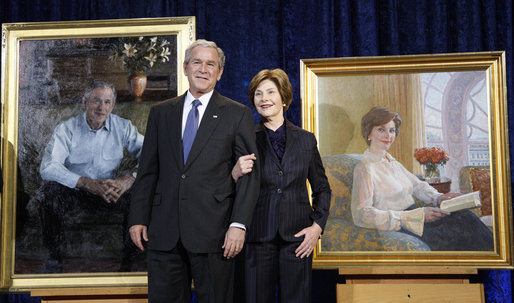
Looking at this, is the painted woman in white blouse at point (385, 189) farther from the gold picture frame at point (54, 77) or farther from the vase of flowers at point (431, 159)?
the gold picture frame at point (54, 77)

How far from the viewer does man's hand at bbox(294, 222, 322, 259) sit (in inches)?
91.3

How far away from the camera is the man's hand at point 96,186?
9.82 feet

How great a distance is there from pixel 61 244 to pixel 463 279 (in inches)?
91.0

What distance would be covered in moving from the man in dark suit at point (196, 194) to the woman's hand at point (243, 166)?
29 mm

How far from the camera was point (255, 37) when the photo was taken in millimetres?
3281

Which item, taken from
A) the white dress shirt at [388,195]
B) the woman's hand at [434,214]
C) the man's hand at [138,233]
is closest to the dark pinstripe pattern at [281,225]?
the man's hand at [138,233]

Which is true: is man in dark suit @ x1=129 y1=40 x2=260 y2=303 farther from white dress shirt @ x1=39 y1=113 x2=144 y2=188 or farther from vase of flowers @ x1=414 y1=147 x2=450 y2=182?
vase of flowers @ x1=414 y1=147 x2=450 y2=182

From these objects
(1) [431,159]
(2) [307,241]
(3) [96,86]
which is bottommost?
(2) [307,241]

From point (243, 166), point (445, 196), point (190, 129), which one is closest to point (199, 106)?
point (190, 129)

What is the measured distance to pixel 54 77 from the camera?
10.0 ft

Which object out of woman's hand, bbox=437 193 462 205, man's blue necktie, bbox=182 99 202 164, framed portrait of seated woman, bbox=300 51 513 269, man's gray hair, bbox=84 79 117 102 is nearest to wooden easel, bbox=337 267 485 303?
framed portrait of seated woman, bbox=300 51 513 269

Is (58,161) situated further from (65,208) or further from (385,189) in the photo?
(385,189)

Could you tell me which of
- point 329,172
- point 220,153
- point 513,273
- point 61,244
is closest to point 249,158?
point 220,153

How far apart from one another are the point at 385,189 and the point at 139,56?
1.66 meters
